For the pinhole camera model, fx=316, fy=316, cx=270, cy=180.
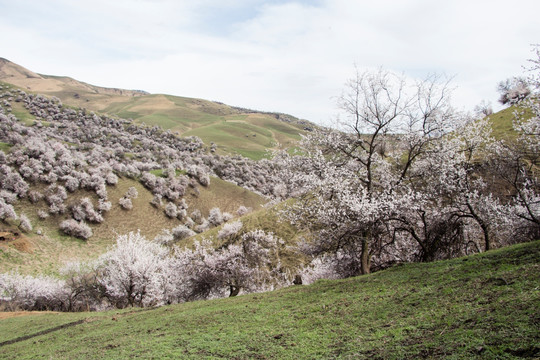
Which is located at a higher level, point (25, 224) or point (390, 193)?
point (390, 193)

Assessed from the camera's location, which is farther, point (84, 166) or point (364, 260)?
point (84, 166)

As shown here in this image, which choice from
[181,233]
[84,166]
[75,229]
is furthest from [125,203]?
[181,233]

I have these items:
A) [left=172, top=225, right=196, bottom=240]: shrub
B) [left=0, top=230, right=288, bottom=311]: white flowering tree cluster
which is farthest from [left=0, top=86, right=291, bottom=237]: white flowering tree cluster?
[left=0, top=230, right=288, bottom=311]: white flowering tree cluster

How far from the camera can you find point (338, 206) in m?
16.8

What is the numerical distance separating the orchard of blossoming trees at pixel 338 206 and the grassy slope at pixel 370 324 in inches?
169

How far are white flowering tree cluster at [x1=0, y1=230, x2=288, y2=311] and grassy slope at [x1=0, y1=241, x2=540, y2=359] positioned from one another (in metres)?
15.0

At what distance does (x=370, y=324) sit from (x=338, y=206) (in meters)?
8.68

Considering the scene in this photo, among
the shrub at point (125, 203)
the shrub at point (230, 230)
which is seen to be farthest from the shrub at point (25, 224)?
the shrub at point (230, 230)

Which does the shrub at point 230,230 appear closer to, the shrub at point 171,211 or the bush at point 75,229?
the bush at point 75,229

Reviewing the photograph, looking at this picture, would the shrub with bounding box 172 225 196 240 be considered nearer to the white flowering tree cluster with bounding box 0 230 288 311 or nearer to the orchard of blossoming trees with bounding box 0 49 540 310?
the orchard of blossoming trees with bounding box 0 49 540 310

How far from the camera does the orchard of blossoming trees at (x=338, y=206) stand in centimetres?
1744

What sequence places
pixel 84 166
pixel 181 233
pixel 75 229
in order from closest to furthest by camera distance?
1. pixel 75 229
2. pixel 181 233
3. pixel 84 166

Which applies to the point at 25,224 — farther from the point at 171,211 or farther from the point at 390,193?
the point at 390,193

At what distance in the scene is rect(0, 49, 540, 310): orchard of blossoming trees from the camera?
57.2ft
